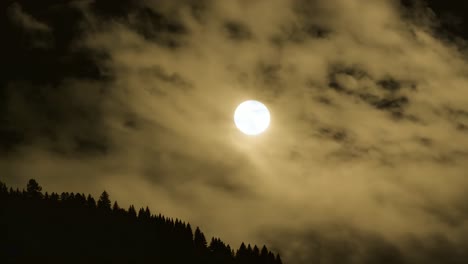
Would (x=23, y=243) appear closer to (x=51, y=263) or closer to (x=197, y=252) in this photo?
(x=51, y=263)

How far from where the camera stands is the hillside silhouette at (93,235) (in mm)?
151875

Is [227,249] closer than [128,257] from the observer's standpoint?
No

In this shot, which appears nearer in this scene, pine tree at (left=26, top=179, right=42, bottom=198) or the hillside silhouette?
the hillside silhouette

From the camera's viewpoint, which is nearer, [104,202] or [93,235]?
[93,235]

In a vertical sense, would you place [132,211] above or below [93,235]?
above

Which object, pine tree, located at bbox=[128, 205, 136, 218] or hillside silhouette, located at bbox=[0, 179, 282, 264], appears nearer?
hillside silhouette, located at bbox=[0, 179, 282, 264]

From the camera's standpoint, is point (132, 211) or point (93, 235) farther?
point (132, 211)

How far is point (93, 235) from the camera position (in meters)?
166

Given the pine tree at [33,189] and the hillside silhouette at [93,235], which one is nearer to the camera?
the hillside silhouette at [93,235]

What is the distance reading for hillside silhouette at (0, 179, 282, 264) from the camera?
15188 cm

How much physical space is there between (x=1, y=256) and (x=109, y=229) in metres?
37.0

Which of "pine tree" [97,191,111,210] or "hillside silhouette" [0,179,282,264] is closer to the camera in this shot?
"hillside silhouette" [0,179,282,264]

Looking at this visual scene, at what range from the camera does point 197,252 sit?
173875 mm

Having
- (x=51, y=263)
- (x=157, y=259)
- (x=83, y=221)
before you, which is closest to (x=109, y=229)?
(x=83, y=221)
